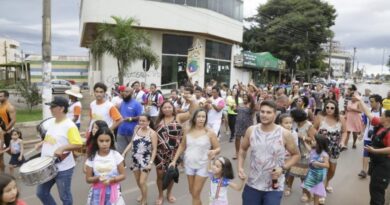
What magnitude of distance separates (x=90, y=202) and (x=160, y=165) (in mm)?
1734

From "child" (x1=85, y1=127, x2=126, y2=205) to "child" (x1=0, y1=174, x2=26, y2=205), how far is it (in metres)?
1.32

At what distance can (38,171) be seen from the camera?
13.2 feet

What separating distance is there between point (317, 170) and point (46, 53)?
9.14 meters

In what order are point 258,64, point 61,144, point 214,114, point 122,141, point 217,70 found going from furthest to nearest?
point 258,64 < point 217,70 < point 214,114 < point 122,141 < point 61,144

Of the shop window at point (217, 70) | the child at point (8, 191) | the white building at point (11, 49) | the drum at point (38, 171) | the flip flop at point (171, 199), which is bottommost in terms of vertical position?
the flip flop at point (171, 199)

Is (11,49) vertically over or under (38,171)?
over

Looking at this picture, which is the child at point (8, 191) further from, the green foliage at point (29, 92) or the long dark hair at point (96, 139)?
the green foliage at point (29, 92)

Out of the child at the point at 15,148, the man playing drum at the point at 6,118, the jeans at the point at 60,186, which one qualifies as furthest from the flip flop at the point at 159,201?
the man playing drum at the point at 6,118

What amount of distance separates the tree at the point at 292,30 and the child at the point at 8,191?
4206cm

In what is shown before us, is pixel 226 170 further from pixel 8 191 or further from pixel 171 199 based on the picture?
pixel 8 191

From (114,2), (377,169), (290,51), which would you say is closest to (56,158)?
(377,169)

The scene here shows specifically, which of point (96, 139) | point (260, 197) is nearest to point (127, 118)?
point (96, 139)

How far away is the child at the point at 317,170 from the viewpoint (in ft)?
17.9

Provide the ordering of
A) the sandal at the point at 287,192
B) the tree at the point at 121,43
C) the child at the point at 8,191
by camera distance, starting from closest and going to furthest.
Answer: the child at the point at 8,191 → the sandal at the point at 287,192 → the tree at the point at 121,43
